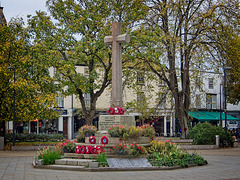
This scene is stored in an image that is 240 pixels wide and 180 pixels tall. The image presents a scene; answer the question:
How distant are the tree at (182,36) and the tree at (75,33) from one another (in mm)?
2930

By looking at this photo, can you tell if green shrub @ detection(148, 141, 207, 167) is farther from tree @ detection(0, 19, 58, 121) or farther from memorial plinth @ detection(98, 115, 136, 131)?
tree @ detection(0, 19, 58, 121)

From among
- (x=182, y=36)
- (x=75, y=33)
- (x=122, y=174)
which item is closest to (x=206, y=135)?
(x=182, y=36)

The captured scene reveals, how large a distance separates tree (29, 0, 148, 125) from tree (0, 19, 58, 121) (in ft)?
4.22

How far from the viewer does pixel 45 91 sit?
88.6 feet

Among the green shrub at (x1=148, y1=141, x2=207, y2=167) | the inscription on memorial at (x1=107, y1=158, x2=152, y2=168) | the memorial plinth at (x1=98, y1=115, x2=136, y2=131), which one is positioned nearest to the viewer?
the inscription on memorial at (x1=107, y1=158, x2=152, y2=168)

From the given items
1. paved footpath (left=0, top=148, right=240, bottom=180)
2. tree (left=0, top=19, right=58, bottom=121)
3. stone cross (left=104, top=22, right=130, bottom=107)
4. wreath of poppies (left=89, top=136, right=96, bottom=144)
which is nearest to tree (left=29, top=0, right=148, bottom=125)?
tree (left=0, top=19, right=58, bottom=121)

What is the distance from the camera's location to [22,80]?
25062 mm

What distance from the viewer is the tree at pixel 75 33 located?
82.8ft

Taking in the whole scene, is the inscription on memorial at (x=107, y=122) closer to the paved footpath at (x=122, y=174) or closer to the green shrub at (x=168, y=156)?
the green shrub at (x=168, y=156)

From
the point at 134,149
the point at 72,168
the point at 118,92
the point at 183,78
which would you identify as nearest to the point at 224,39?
the point at 183,78

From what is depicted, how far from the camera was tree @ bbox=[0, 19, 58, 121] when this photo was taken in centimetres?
2530

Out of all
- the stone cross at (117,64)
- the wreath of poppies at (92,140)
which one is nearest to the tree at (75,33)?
the stone cross at (117,64)

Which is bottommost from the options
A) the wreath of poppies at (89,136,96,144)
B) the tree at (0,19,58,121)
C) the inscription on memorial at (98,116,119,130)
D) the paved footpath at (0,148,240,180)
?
the paved footpath at (0,148,240,180)

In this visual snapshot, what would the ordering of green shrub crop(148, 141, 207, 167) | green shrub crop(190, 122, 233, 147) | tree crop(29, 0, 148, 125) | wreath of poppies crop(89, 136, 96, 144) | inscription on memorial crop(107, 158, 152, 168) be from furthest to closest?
1. green shrub crop(190, 122, 233, 147)
2. tree crop(29, 0, 148, 125)
3. wreath of poppies crop(89, 136, 96, 144)
4. green shrub crop(148, 141, 207, 167)
5. inscription on memorial crop(107, 158, 152, 168)
